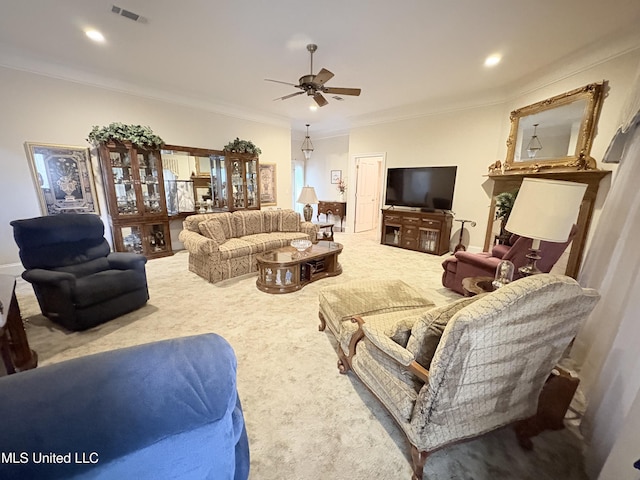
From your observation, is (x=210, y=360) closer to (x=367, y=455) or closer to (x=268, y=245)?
(x=367, y=455)

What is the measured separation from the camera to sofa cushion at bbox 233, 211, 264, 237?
4.32m

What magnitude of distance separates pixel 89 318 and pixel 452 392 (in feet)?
9.83

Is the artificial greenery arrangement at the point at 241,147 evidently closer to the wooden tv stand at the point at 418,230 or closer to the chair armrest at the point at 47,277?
the wooden tv stand at the point at 418,230

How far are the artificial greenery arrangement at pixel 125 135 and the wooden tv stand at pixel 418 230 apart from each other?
4.65 m

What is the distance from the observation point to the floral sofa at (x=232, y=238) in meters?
3.56

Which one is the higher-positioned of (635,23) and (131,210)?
(635,23)

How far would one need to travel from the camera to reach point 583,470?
1307mm

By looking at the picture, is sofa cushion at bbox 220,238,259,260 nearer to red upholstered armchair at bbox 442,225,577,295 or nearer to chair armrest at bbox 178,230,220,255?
chair armrest at bbox 178,230,220,255

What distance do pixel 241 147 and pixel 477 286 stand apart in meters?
4.93

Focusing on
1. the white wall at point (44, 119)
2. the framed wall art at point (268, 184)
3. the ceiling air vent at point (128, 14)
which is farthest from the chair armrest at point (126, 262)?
the framed wall art at point (268, 184)

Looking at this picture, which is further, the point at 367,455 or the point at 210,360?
the point at 367,455

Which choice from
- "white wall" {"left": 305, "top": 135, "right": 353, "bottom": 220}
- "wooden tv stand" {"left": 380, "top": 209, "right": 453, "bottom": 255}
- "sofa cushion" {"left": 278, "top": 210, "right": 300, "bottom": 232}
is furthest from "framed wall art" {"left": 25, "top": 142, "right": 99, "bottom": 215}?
"white wall" {"left": 305, "top": 135, "right": 353, "bottom": 220}

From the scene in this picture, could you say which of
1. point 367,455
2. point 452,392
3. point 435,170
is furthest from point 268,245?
point 435,170

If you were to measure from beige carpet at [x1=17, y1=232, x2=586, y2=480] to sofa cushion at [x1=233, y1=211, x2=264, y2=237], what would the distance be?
A: 1.09 metres
